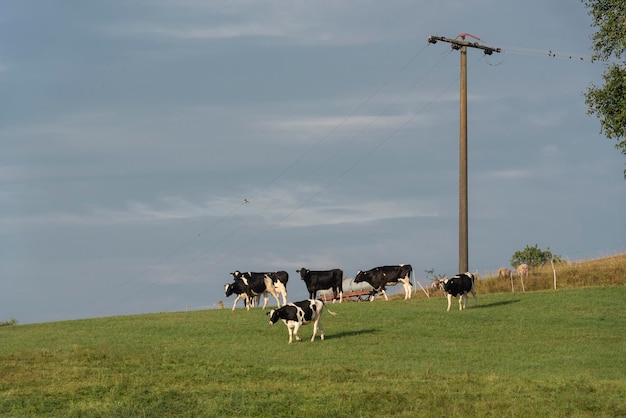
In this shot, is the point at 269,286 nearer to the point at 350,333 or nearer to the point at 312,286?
the point at 312,286

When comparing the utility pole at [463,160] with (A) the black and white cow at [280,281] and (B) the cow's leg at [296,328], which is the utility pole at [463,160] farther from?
(B) the cow's leg at [296,328]

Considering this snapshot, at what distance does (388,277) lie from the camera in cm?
5753

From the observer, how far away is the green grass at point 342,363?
27.4 meters

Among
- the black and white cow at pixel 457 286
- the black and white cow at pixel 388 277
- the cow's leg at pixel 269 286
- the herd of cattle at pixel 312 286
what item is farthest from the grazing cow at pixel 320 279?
the black and white cow at pixel 457 286

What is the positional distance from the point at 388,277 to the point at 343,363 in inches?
923

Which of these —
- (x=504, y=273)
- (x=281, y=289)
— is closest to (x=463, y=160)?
(x=504, y=273)

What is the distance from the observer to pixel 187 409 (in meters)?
27.3

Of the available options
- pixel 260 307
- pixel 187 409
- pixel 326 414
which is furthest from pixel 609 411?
pixel 260 307

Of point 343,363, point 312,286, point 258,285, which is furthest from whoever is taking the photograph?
point 312,286

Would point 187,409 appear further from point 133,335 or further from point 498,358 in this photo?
point 133,335

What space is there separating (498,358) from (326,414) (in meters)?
11.2

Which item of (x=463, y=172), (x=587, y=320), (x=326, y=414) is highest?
(x=463, y=172)

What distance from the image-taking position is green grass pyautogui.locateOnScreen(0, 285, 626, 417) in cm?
2738

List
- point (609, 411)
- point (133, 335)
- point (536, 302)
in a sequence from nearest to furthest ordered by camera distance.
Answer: point (609, 411) < point (133, 335) < point (536, 302)
